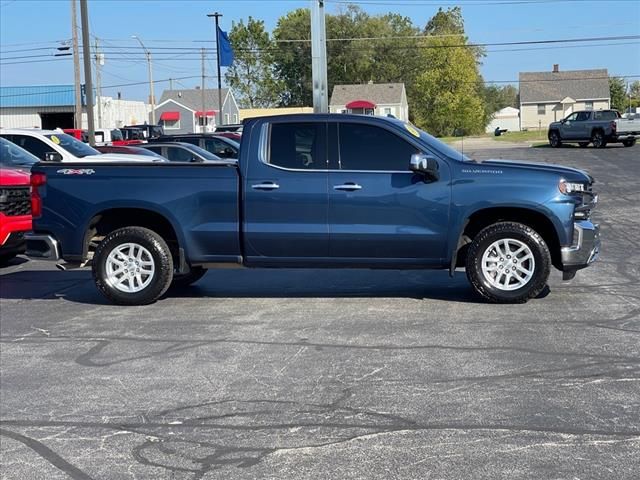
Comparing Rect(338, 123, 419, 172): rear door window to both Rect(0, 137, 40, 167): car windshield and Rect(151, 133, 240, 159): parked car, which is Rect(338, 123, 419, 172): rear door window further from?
Rect(151, 133, 240, 159): parked car

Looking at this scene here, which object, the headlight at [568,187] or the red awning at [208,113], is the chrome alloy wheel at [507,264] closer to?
the headlight at [568,187]

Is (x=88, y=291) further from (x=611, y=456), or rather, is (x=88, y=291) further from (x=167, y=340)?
(x=611, y=456)

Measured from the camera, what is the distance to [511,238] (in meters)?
8.12

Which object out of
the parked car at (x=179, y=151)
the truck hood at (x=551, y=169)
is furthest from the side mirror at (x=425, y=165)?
the parked car at (x=179, y=151)

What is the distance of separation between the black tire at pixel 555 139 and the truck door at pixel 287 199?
36.0m

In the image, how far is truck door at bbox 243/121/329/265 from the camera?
8250 mm

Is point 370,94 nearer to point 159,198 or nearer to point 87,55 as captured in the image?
point 87,55

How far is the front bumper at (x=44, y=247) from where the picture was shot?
28.4 feet

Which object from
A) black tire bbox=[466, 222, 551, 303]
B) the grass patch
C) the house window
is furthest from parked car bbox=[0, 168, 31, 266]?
the house window

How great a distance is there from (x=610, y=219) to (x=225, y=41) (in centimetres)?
3654

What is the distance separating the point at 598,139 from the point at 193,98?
62.7 m

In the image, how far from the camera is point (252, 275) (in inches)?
411

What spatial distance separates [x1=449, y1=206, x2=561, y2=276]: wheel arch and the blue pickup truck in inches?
0.6

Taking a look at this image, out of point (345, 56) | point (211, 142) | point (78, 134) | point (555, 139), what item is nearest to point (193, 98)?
point (345, 56)
